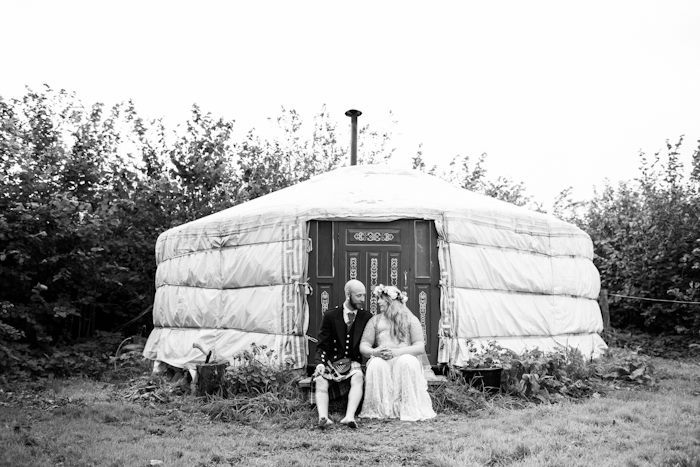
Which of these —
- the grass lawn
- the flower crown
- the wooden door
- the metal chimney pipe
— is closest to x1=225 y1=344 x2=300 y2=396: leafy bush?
the grass lawn

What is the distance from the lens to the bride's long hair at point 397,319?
14.9 ft

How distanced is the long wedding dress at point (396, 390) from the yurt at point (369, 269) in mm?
946

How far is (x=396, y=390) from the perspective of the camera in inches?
172

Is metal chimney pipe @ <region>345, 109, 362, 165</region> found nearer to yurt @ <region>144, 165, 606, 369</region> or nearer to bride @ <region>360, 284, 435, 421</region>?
yurt @ <region>144, 165, 606, 369</region>

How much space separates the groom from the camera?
4336 millimetres

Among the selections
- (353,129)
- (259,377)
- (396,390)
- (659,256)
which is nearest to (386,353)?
(396,390)

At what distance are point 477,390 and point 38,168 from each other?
16.8 feet

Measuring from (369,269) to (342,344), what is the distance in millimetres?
1041

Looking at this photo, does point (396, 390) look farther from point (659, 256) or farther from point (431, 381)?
point (659, 256)

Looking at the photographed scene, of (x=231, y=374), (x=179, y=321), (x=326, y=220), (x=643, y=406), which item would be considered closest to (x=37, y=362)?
(x=179, y=321)

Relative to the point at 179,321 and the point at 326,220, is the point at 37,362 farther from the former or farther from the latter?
the point at 326,220

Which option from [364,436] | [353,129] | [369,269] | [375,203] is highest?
[353,129]

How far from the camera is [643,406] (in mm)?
4516

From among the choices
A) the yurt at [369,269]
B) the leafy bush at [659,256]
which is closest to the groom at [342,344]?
the yurt at [369,269]
